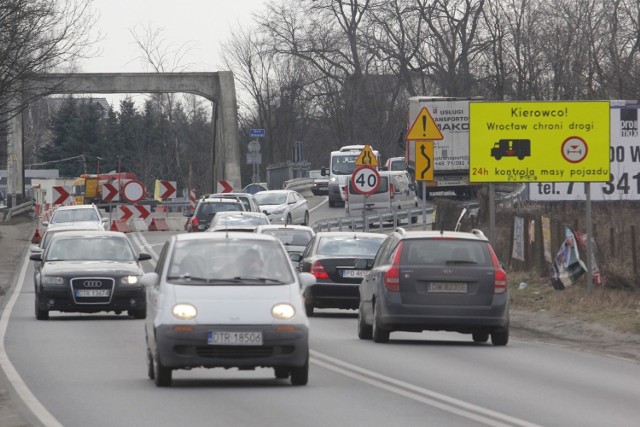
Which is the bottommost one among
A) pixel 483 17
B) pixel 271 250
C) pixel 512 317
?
pixel 512 317

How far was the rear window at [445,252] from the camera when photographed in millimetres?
19578

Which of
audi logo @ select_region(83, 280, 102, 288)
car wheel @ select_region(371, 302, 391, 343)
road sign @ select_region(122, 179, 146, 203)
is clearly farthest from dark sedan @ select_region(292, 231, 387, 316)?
road sign @ select_region(122, 179, 146, 203)

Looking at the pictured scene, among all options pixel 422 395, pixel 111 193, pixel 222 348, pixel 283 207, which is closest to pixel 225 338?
pixel 222 348

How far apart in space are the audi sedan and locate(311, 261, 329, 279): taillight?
28673 mm

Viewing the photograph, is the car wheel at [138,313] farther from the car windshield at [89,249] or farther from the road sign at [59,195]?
the road sign at [59,195]

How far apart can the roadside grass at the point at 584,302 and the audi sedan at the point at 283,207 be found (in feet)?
83.4

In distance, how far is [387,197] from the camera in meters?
61.2

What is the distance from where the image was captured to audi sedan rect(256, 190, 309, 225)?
184 feet

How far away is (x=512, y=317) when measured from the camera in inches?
1020

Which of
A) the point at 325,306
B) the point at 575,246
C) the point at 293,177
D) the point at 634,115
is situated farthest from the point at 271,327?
the point at 293,177

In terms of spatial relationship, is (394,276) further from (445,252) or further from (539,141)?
(539,141)

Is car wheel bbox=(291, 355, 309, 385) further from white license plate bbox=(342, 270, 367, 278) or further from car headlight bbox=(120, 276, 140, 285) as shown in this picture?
white license plate bbox=(342, 270, 367, 278)

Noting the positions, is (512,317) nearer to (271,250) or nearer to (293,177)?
(271,250)

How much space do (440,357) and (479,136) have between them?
1219cm
